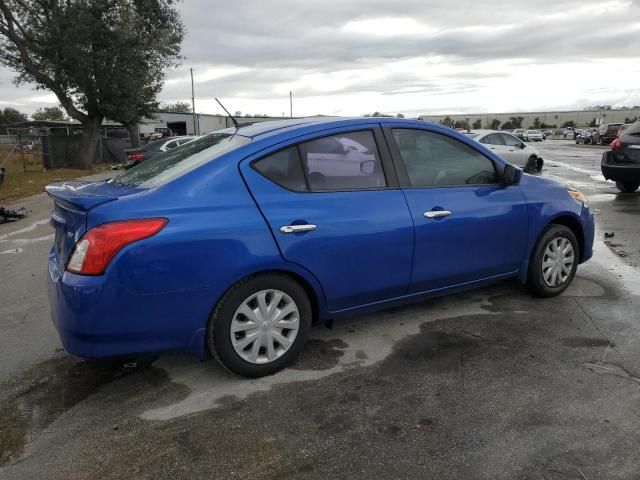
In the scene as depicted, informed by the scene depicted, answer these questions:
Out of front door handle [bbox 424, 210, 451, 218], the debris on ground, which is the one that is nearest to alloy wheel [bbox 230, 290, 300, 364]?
front door handle [bbox 424, 210, 451, 218]

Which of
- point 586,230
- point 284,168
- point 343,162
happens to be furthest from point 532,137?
point 284,168

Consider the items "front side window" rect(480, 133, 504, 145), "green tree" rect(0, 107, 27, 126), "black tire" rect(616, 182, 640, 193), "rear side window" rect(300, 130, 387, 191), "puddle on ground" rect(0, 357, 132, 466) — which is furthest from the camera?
"green tree" rect(0, 107, 27, 126)

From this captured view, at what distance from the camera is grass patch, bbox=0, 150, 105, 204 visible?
1537 centimetres

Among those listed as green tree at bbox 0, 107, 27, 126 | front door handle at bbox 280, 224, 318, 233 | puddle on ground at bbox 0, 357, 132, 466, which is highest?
green tree at bbox 0, 107, 27, 126

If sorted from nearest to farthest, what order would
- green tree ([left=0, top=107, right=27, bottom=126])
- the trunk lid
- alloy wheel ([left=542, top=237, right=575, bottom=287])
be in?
the trunk lid < alloy wheel ([left=542, top=237, right=575, bottom=287]) < green tree ([left=0, top=107, right=27, bottom=126])

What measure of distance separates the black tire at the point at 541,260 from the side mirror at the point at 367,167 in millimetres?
1818

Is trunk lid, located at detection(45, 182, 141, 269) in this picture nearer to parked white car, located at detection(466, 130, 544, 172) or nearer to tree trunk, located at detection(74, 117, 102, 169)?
parked white car, located at detection(466, 130, 544, 172)

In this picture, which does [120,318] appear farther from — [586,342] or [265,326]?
[586,342]

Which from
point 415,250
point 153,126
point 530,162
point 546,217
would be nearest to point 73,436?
point 415,250

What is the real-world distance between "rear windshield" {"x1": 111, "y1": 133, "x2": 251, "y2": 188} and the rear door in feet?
1.05

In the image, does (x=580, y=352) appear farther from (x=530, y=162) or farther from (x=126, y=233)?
(x=530, y=162)

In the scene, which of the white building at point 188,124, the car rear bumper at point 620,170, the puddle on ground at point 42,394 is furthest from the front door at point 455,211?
the white building at point 188,124

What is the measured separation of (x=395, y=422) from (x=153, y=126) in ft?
202

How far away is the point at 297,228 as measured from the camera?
3379 millimetres
